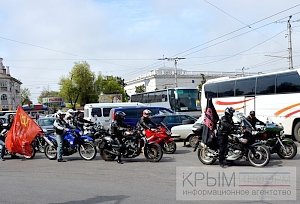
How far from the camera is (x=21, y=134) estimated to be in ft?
48.0

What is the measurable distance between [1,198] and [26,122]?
7.24 m

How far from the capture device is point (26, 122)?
48.3 feet

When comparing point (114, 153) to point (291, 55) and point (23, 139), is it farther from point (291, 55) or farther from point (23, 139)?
point (291, 55)

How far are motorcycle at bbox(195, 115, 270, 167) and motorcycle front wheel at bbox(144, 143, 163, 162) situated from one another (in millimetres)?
1385

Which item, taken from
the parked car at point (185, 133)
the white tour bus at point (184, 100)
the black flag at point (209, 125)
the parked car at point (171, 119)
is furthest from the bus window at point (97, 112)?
the black flag at point (209, 125)

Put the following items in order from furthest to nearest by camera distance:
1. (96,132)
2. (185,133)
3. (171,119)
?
1. (171,119)
2. (185,133)
3. (96,132)

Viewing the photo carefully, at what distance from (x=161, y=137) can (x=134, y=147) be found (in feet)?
4.38

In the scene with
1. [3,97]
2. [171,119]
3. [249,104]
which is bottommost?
[171,119]

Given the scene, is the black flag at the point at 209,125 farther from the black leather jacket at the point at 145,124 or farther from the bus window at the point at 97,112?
the bus window at the point at 97,112

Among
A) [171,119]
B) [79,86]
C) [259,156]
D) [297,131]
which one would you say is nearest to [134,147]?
[259,156]

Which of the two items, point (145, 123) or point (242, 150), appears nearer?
point (242, 150)

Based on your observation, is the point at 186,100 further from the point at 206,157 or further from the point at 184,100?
the point at 206,157

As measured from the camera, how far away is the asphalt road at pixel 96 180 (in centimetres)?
753

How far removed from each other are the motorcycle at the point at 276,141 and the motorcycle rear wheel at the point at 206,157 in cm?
152
